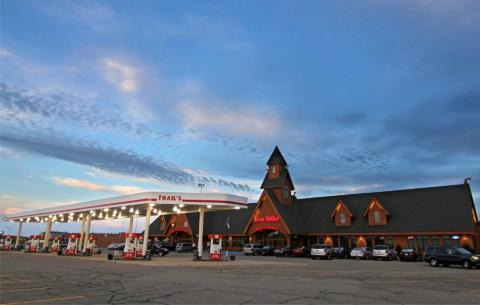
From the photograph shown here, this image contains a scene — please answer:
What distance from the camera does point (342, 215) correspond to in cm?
4850

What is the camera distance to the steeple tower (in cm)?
5453

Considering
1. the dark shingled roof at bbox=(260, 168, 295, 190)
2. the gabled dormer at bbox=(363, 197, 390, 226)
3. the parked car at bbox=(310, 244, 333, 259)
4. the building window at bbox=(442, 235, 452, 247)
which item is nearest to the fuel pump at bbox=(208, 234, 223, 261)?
the parked car at bbox=(310, 244, 333, 259)

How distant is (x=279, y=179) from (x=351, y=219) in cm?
1262

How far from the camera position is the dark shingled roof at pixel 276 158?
56.8 m

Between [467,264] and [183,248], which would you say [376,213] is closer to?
[467,264]

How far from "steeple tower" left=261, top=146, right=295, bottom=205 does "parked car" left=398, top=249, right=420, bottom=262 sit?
A: 19.4m

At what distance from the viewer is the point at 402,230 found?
42.1 meters

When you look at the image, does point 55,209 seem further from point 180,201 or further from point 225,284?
point 225,284

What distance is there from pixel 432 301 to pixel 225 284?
7243 millimetres

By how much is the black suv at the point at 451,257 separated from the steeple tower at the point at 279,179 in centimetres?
2637

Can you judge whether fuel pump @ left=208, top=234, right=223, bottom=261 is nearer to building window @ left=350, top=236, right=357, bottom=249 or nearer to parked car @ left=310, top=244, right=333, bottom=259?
parked car @ left=310, top=244, right=333, bottom=259

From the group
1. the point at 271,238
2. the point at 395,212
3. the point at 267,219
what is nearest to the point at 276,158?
the point at 267,219

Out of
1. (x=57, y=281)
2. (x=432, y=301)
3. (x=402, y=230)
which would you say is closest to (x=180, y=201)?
(x=57, y=281)

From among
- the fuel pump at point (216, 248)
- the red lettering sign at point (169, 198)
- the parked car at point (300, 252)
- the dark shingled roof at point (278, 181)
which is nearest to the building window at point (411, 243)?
the parked car at point (300, 252)
